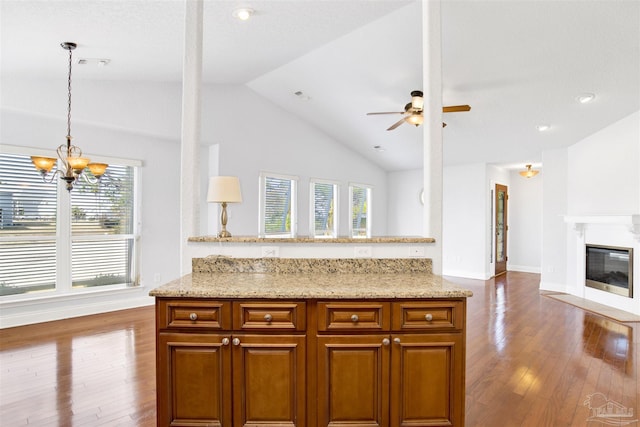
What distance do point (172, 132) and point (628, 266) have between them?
6614mm

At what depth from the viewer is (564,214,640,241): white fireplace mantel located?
14.9 ft

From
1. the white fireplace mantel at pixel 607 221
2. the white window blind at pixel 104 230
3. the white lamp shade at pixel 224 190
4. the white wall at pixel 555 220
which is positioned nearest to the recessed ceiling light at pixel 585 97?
the white fireplace mantel at pixel 607 221

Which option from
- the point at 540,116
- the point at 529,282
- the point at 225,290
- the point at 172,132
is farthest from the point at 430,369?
the point at 529,282

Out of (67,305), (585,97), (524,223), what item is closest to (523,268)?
(524,223)

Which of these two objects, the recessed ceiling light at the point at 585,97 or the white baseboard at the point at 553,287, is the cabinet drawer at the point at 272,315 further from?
the white baseboard at the point at 553,287

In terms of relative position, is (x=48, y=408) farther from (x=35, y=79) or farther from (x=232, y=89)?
(x=232, y=89)

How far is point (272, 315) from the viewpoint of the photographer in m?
1.78

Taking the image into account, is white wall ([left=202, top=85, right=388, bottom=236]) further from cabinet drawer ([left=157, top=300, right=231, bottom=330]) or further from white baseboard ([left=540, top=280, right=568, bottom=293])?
white baseboard ([left=540, top=280, right=568, bottom=293])

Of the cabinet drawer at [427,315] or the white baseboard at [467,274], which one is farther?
the white baseboard at [467,274]

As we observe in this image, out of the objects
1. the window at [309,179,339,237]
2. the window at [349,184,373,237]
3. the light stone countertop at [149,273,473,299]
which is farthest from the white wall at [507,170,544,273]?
the light stone countertop at [149,273,473,299]

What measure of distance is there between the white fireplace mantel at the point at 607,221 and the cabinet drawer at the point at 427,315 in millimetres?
4360

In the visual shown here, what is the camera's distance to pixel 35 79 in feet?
12.3

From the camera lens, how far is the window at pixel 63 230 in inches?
155

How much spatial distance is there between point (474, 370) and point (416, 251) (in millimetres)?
1381
